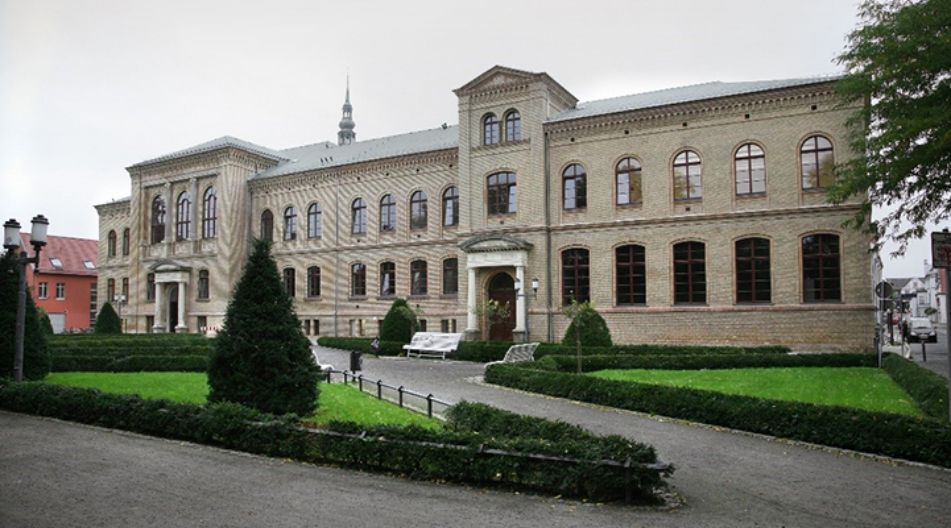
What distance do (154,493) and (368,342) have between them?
75.8 ft

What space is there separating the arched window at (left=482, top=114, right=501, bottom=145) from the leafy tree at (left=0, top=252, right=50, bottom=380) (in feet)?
67.4

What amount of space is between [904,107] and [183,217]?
4007 centimetres

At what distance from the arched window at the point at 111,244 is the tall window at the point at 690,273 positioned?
40577 millimetres

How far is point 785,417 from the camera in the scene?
10766mm

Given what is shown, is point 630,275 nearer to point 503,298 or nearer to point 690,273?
point 690,273

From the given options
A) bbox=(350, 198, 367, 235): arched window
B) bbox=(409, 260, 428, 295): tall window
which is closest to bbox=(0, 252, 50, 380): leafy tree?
bbox=(409, 260, 428, 295): tall window

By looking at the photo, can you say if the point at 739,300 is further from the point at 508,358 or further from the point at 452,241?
the point at 452,241

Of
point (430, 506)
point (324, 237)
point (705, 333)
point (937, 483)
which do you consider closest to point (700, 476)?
point (937, 483)

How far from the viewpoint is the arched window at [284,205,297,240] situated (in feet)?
133

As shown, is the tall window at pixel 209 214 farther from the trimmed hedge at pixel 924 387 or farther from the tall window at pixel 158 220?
the trimmed hedge at pixel 924 387

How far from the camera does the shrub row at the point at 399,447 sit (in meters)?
7.39

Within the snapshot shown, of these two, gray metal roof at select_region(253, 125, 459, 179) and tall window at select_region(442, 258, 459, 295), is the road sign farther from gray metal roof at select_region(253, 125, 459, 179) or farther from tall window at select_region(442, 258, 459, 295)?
gray metal roof at select_region(253, 125, 459, 179)

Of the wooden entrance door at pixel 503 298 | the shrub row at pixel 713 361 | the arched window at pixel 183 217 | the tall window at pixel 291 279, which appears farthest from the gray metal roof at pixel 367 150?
the shrub row at pixel 713 361

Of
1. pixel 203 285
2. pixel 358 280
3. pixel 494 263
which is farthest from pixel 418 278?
pixel 203 285
